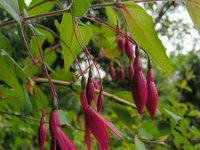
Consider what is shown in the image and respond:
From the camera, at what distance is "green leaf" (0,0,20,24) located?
45 cm

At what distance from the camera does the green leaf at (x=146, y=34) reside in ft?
1.83

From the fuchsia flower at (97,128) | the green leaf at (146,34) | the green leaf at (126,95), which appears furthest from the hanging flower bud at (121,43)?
the fuchsia flower at (97,128)

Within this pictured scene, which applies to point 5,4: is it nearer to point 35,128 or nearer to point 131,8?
point 131,8

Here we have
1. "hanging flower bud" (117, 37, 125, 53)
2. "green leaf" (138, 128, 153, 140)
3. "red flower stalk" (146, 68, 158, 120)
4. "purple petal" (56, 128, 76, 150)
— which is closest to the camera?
"purple petal" (56, 128, 76, 150)

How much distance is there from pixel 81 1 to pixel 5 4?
10cm

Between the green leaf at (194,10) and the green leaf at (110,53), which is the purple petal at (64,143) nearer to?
the green leaf at (194,10)

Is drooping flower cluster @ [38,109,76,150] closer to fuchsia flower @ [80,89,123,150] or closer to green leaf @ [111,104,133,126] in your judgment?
fuchsia flower @ [80,89,123,150]

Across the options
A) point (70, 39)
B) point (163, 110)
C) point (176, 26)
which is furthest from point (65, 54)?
point (176, 26)

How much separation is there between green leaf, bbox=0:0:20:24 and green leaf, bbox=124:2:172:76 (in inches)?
6.5

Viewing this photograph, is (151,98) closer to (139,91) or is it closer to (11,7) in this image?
(139,91)

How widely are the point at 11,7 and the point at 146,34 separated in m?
0.19

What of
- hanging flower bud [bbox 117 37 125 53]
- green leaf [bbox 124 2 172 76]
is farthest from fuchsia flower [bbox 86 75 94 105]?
hanging flower bud [bbox 117 37 125 53]

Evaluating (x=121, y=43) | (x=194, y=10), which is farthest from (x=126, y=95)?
(x=194, y=10)

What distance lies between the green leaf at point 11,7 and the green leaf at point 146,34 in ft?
0.54
